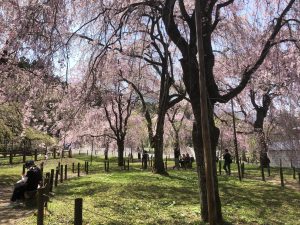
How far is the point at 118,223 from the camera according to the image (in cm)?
1022

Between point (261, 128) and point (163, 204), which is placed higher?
point (261, 128)

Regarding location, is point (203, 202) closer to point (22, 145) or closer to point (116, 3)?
point (116, 3)

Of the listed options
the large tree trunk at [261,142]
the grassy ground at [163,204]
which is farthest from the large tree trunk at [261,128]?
the grassy ground at [163,204]

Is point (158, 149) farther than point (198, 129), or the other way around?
point (158, 149)

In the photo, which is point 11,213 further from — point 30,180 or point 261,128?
point 261,128

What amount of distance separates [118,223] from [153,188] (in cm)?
762

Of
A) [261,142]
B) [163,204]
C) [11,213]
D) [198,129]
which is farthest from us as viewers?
[261,142]

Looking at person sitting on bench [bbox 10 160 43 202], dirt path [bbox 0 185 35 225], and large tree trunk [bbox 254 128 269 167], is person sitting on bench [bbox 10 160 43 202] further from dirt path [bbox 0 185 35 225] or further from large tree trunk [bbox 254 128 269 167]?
large tree trunk [bbox 254 128 269 167]

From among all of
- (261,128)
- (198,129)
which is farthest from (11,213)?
(261,128)

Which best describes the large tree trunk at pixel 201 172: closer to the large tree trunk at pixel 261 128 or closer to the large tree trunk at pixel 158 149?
the large tree trunk at pixel 158 149

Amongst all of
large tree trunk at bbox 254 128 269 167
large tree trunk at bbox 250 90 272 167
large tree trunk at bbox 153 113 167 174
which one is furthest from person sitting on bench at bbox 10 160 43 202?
large tree trunk at bbox 254 128 269 167

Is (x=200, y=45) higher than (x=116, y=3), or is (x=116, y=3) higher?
(x=116, y=3)

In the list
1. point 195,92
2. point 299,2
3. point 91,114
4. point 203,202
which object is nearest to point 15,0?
point 195,92

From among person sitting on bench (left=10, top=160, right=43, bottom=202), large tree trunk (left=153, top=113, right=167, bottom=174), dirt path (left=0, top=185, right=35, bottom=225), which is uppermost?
large tree trunk (left=153, top=113, right=167, bottom=174)
